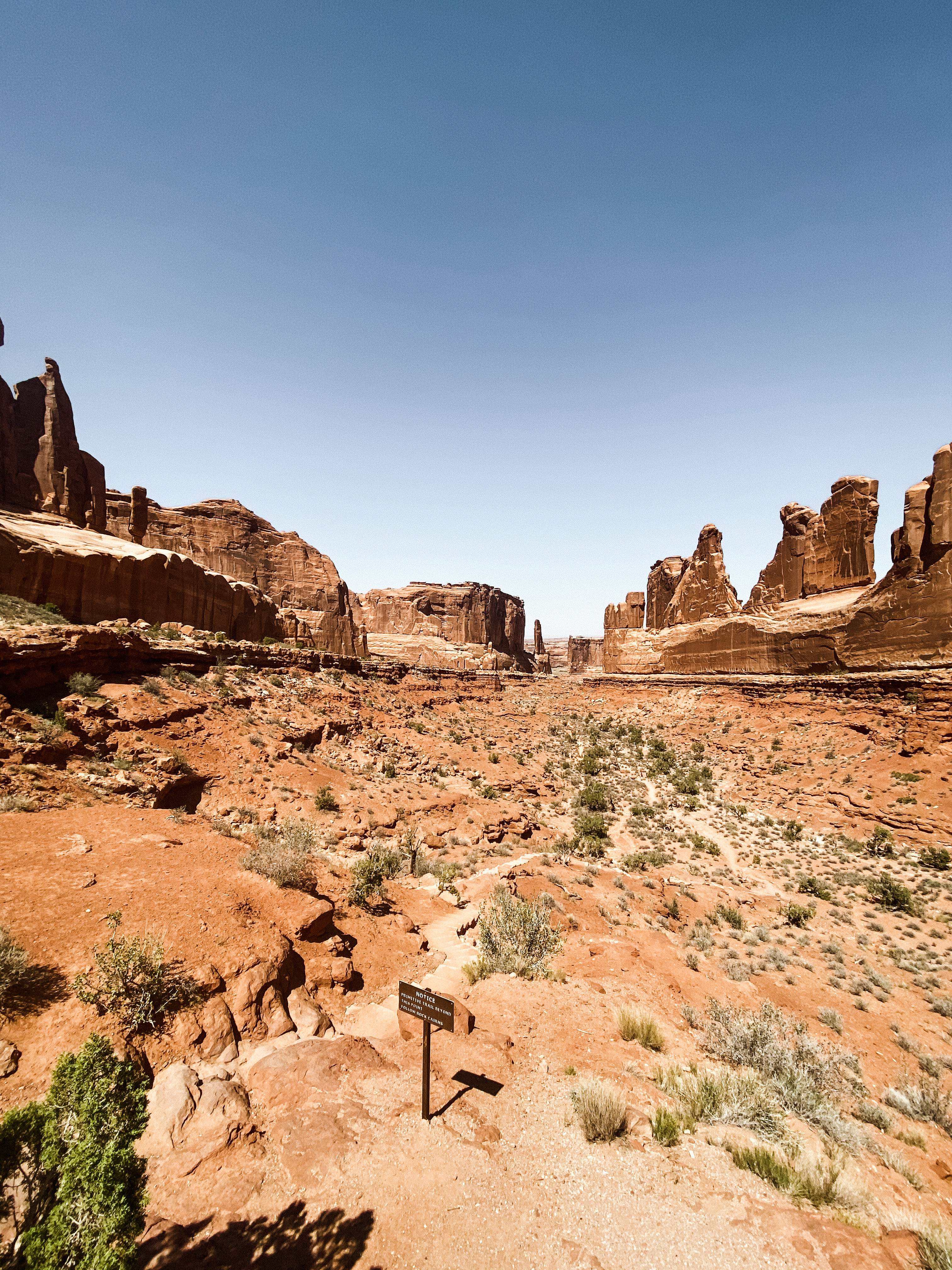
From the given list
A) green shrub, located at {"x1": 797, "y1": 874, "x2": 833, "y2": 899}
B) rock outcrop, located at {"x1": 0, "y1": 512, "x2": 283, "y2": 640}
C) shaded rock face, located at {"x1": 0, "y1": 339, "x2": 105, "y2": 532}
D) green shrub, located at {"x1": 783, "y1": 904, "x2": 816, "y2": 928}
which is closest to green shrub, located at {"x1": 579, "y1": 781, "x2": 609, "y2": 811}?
green shrub, located at {"x1": 797, "y1": 874, "x2": 833, "y2": 899}

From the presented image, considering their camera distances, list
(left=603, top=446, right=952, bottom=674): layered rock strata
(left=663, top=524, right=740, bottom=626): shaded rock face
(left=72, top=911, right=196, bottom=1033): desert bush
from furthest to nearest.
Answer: (left=663, top=524, right=740, bottom=626): shaded rock face < (left=603, top=446, right=952, bottom=674): layered rock strata < (left=72, top=911, right=196, bottom=1033): desert bush

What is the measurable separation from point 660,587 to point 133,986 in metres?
47.2

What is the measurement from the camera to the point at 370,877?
1076cm

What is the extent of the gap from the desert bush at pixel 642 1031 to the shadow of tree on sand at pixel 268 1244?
435 centimetres

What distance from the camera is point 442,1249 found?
161 inches

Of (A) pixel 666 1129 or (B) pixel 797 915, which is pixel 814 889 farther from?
(A) pixel 666 1129

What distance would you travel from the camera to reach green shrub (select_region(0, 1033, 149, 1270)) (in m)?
2.91

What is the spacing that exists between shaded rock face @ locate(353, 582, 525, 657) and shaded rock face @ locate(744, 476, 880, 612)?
6174 centimetres

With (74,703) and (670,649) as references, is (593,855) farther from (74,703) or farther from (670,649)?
(670,649)

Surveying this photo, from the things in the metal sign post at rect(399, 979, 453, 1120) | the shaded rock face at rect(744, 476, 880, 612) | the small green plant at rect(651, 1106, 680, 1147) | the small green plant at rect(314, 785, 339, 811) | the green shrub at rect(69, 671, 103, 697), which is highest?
the shaded rock face at rect(744, 476, 880, 612)

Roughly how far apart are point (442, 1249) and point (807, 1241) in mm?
3027

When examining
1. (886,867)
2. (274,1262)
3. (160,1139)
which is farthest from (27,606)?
(886,867)

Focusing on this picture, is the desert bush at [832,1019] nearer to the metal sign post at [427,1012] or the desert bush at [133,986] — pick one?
the metal sign post at [427,1012]

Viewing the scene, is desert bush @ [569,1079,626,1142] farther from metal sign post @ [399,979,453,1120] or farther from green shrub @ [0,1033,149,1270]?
green shrub @ [0,1033,149,1270]
